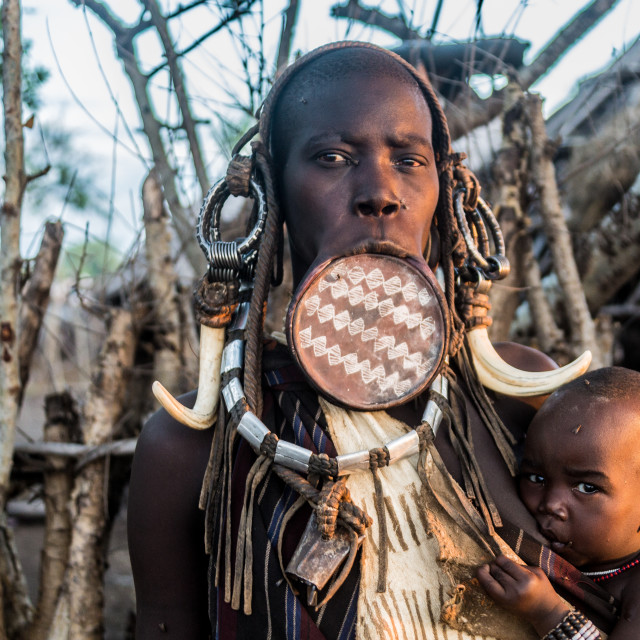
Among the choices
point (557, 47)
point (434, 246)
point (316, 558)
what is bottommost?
→ point (316, 558)

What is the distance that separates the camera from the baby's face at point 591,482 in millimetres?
1552

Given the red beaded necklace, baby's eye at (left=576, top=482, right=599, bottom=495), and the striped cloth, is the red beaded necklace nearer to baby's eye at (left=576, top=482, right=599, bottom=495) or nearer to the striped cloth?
the striped cloth

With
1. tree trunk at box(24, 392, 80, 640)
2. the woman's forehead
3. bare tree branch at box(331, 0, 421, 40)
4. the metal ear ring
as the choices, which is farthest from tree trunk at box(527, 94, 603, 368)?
tree trunk at box(24, 392, 80, 640)

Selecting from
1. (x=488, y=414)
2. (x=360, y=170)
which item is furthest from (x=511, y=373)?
(x=360, y=170)

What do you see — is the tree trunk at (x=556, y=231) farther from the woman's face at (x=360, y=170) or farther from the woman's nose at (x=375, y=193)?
the woman's nose at (x=375, y=193)

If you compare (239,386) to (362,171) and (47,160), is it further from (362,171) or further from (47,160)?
(47,160)

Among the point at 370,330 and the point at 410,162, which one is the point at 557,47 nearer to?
the point at 410,162

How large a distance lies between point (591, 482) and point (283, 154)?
108cm

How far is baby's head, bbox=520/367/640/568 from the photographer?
1.55 m

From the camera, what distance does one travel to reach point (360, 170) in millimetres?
1635

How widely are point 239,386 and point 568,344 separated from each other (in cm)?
243

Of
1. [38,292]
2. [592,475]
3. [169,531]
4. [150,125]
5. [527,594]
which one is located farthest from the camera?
[150,125]

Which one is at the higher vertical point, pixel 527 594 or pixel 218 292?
pixel 218 292

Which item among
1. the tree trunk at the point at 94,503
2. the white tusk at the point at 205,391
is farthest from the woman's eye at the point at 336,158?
the tree trunk at the point at 94,503
